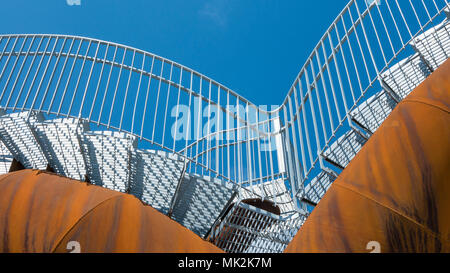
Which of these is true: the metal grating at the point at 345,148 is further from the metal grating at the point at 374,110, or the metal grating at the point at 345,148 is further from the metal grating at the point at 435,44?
the metal grating at the point at 435,44

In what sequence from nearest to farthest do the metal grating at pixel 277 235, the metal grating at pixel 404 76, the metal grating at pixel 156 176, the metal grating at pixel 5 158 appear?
the metal grating at pixel 404 76 < the metal grating at pixel 156 176 < the metal grating at pixel 277 235 < the metal grating at pixel 5 158

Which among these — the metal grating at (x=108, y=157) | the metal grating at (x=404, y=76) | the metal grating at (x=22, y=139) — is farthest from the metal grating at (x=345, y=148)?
the metal grating at (x=22, y=139)

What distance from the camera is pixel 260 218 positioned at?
6082 mm

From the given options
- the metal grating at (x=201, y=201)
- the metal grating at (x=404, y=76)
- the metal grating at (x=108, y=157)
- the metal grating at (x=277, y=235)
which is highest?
the metal grating at (x=404, y=76)

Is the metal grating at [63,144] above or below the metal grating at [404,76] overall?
below

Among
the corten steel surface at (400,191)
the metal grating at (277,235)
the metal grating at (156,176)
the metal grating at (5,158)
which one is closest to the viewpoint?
the corten steel surface at (400,191)

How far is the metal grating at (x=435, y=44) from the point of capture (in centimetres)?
505

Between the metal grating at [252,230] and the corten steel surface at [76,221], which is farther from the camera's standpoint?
the metal grating at [252,230]

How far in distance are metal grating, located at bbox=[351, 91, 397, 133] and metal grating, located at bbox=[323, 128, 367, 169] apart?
0.80 ft

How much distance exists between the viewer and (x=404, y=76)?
5.37 meters

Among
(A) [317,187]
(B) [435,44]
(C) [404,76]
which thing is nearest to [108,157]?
(A) [317,187]

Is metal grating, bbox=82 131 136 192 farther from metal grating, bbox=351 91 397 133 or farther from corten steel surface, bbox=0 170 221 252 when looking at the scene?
metal grating, bbox=351 91 397 133

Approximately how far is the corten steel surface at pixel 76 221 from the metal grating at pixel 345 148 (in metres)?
2.43
